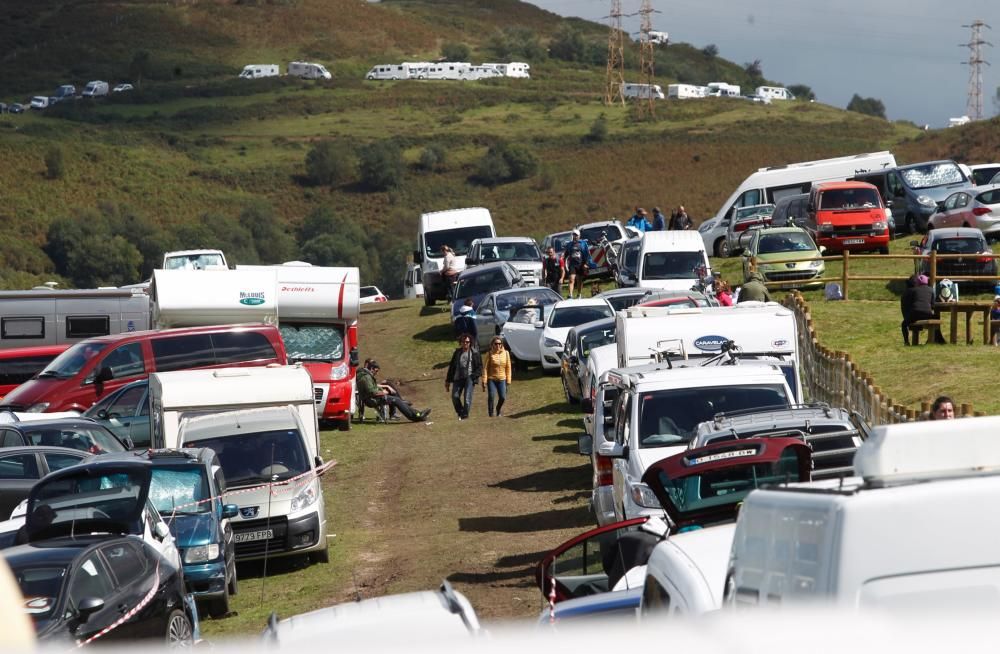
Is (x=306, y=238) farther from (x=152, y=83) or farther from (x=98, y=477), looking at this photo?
(x=98, y=477)

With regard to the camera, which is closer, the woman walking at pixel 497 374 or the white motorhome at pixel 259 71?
the woman walking at pixel 497 374

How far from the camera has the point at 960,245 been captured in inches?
1235

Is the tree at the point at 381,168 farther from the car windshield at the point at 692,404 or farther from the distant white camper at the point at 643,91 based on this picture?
the car windshield at the point at 692,404

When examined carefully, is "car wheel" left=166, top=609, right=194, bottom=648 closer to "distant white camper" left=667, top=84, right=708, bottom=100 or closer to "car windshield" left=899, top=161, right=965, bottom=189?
"car windshield" left=899, top=161, right=965, bottom=189

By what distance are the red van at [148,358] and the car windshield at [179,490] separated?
1030cm

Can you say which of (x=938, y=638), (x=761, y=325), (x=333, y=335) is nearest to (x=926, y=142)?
(x=333, y=335)

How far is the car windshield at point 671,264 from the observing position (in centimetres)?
3319

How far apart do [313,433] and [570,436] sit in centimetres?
585

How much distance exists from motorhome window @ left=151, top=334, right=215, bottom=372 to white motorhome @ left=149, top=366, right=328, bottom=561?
5.48 metres

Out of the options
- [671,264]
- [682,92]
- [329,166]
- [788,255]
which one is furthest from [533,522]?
[682,92]

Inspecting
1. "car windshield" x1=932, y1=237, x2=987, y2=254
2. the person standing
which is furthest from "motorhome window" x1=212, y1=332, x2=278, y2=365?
"car windshield" x1=932, y1=237, x2=987, y2=254

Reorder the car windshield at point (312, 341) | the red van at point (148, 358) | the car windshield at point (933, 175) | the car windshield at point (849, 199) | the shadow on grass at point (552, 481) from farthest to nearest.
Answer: the car windshield at point (933, 175) < the car windshield at point (849, 199) < the car windshield at point (312, 341) < the red van at point (148, 358) < the shadow on grass at point (552, 481)

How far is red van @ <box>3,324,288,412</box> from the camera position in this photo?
25.5m

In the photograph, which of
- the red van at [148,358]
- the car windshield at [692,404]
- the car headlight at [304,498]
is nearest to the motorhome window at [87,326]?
the red van at [148,358]
